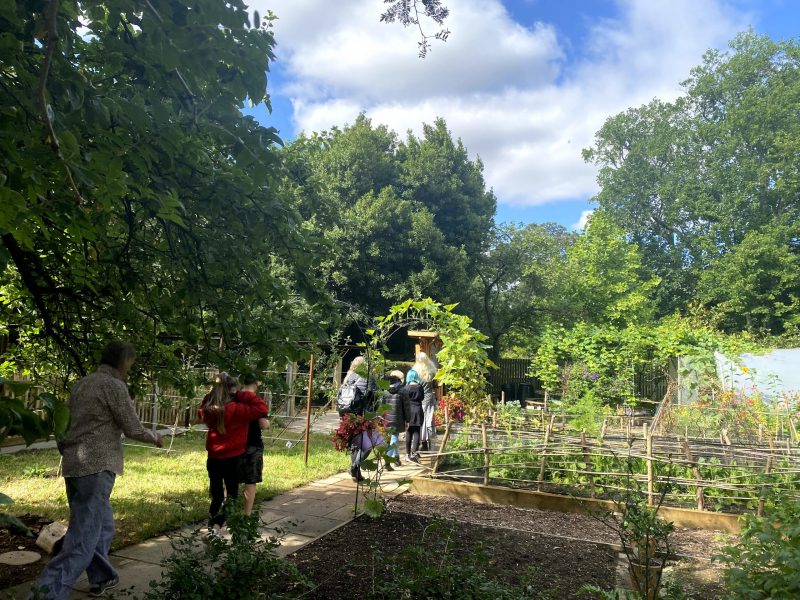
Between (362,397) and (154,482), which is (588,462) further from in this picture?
(154,482)

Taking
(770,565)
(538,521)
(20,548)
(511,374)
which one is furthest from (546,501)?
(511,374)

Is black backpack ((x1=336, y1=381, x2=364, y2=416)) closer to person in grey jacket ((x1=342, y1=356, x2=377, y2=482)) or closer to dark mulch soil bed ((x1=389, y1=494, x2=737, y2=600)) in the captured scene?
person in grey jacket ((x1=342, y1=356, x2=377, y2=482))

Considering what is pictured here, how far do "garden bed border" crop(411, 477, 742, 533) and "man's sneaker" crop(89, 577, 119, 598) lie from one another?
2.71 metres

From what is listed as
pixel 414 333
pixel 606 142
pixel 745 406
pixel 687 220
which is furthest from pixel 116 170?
pixel 606 142

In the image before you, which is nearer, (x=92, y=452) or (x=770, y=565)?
(x=770, y=565)

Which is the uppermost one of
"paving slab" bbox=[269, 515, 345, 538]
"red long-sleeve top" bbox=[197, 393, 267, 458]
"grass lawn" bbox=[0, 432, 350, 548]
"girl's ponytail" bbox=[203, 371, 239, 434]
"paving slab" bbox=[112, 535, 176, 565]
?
"girl's ponytail" bbox=[203, 371, 239, 434]

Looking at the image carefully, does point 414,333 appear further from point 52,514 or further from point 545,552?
point 52,514

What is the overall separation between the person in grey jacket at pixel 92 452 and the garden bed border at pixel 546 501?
9.58 ft

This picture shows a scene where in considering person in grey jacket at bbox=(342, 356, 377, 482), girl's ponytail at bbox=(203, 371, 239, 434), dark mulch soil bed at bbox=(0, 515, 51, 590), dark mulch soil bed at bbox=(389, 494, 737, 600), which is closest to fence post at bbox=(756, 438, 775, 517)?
dark mulch soil bed at bbox=(389, 494, 737, 600)

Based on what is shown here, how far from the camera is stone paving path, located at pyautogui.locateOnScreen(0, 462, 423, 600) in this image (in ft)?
12.3

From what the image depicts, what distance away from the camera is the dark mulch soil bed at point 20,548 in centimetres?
367

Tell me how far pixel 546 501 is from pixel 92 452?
15.1 ft

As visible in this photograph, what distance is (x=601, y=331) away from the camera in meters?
13.7

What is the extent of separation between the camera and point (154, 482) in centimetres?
647
